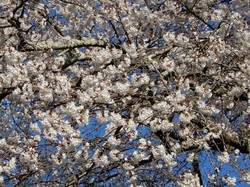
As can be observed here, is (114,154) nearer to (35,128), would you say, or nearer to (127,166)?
(127,166)

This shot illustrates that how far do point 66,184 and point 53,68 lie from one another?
1.38 m

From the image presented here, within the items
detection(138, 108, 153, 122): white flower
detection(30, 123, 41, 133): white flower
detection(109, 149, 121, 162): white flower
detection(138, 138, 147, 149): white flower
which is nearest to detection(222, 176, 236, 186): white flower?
detection(138, 138, 147, 149): white flower

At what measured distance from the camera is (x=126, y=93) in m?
4.71

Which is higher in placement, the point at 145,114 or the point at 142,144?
the point at 145,114

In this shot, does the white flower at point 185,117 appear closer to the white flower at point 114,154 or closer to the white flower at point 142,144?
the white flower at point 142,144

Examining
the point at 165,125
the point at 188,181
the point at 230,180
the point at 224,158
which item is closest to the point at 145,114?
the point at 165,125

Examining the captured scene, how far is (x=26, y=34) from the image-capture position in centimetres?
629

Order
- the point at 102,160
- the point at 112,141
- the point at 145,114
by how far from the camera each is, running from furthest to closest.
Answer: the point at 145,114 → the point at 112,141 → the point at 102,160

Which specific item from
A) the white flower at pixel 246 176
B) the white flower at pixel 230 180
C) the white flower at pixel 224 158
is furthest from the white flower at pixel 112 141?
the white flower at pixel 246 176

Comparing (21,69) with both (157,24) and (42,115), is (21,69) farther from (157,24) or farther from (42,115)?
(157,24)

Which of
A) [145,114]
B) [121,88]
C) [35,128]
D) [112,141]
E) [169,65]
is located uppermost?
[169,65]

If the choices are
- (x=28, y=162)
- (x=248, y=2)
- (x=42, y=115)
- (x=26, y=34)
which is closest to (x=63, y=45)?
(x=26, y=34)

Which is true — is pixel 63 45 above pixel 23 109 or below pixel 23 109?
above

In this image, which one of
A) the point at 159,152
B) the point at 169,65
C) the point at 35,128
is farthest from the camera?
the point at 169,65
